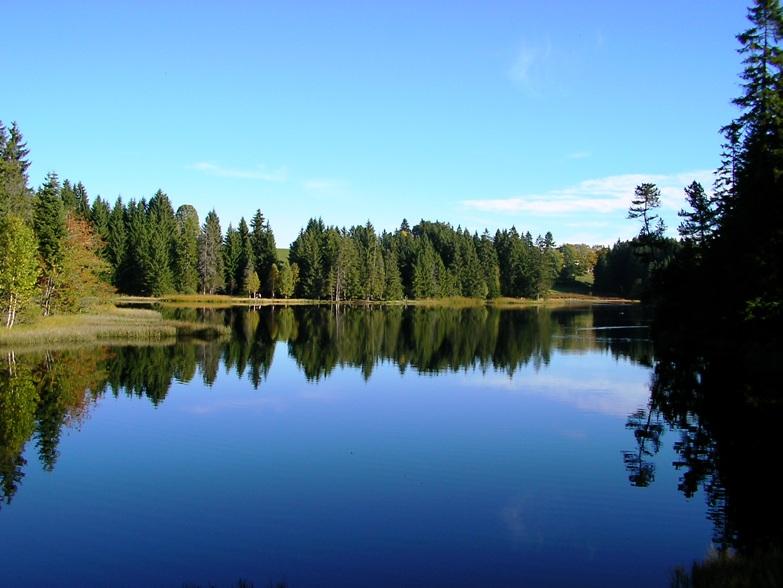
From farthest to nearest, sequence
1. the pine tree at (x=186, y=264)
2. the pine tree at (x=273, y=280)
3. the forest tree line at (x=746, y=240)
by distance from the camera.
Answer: the pine tree at (x=273, y=280), the pine tree at (x=186, y=264), the forest tree line at (x=746, y=240)

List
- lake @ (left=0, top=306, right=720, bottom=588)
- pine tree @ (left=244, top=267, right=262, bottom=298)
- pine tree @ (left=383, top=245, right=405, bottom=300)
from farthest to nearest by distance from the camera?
pine tree @ (left=383, top=245, right=405, bottom=300)
pine tree @ (left=244, top=267, right=262, bottom=298)
lake @ (left=0, top=306, right=720, bottom=588)

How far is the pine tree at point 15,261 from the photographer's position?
148ft

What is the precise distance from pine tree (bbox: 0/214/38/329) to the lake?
11.6 meters

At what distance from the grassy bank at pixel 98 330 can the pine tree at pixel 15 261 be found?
2462 millimetres

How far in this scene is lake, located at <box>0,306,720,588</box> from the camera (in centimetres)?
1184

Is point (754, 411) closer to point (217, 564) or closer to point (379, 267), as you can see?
point (217, 564)

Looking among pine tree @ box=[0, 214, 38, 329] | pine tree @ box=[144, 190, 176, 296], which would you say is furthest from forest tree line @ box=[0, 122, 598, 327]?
pine tree @ box=[0, 214, 38, 329]

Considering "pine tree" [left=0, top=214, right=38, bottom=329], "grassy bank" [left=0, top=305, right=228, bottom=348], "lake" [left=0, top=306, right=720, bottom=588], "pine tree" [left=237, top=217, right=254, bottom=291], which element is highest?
"pine tree" [left=237, top=217, right=254, bottom=291]

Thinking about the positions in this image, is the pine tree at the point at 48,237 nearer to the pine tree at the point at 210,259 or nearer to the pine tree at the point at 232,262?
the pine tree at the point at 210,259

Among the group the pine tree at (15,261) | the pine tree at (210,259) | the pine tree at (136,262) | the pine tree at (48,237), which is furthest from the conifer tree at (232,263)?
the pine tree at (15,261)

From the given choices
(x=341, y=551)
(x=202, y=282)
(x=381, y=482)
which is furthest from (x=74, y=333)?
(x=202, y=282)

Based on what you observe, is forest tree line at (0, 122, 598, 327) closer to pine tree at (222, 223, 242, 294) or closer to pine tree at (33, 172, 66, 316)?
pine tree at (222, 223, 242, 294)

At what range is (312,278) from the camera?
132250 millimetres

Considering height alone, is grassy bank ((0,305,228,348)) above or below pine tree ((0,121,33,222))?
below
